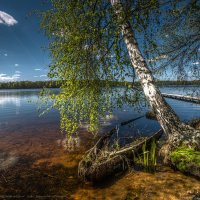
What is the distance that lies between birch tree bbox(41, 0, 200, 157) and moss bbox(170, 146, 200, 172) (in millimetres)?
301

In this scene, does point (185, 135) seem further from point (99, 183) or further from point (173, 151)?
point (99, 183)

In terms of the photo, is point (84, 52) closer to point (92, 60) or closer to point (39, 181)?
point (92, 60)

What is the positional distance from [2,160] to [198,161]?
9818 mm

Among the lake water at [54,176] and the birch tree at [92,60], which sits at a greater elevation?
the birch tree at [92,60]

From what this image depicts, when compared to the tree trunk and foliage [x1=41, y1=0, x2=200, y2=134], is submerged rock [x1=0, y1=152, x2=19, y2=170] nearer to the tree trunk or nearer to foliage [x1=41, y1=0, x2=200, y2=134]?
foliage [x1=41, y1=0, x2=200, y2=134]

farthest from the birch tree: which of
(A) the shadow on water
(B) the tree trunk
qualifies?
(A) the shadow on water

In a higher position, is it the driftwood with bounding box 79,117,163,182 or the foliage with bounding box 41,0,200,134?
the foliage with bounding box 41,0,200,134

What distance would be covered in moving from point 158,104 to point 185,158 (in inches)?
93.0

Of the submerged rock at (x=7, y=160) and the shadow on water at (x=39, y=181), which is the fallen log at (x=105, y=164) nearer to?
the shadow on water at (x=39, y=181)

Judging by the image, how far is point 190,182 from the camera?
23.0ft

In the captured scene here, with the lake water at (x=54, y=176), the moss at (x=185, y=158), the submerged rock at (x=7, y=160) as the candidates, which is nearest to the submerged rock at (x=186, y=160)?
the moss at (x=185, y=158)

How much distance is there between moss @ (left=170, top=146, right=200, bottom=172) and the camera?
7.41m

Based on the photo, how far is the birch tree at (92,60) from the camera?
795 cm

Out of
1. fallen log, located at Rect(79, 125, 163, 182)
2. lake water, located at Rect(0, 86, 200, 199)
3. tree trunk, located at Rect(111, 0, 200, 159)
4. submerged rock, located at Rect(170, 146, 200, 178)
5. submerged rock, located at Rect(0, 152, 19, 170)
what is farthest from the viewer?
submerged rock, located at Rect(0, 152, 19, 170)
